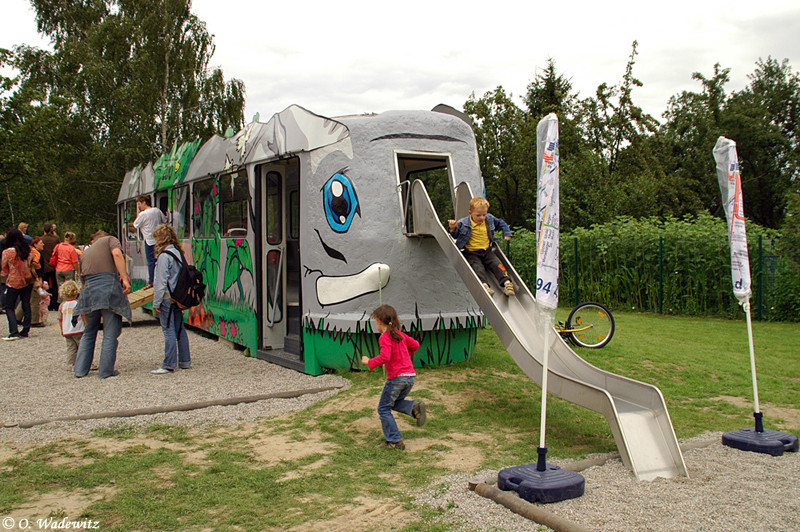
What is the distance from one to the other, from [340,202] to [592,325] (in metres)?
4.86

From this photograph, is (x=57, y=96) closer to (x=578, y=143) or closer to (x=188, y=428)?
(x=578, y=143)

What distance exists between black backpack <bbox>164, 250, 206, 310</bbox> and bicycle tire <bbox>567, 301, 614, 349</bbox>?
5758mm

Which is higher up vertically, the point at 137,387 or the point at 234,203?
the point at 234,203

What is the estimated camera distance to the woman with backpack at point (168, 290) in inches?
369

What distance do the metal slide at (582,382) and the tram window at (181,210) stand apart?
6489mm

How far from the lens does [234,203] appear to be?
11094mm

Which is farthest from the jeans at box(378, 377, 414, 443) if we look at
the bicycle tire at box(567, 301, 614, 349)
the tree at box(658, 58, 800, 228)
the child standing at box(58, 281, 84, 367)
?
the tree at box(658, 58, 800, 228)

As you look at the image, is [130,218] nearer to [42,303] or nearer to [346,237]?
[42,303]

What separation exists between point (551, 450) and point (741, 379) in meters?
4.49

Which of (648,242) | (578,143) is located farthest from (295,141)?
(578,143)

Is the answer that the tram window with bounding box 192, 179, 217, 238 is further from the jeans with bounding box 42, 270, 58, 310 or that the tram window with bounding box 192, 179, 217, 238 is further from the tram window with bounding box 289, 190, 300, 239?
the jeans with bounding box 42, 270, 58, 310

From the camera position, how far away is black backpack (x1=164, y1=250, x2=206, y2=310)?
934cm

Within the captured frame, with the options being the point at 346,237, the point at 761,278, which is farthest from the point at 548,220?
the point at 761,278

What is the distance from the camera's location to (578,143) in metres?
30.1
